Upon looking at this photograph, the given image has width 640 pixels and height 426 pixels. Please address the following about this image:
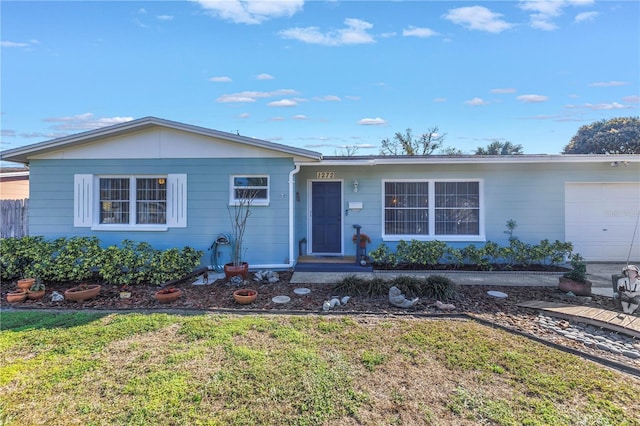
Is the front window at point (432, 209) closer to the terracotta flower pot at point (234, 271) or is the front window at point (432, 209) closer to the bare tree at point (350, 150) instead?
the terracotta flower pot at point (234, 271)

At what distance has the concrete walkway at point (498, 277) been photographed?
6.26m

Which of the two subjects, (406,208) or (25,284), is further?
(406,208)

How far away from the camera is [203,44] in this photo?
964 centimetres

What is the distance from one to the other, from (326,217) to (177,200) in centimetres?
384

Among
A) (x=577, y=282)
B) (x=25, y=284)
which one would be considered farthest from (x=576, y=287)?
(x=25, y=284)

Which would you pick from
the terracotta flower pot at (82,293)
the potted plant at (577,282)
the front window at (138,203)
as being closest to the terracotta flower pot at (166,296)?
the terracotta flower pot at (82,293)

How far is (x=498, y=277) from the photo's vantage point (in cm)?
677

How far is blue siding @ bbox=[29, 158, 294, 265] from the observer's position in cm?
728

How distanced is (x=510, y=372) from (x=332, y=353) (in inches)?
69.4

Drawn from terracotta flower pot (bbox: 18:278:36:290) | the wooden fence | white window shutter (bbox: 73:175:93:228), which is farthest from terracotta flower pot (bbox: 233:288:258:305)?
the wooden fence

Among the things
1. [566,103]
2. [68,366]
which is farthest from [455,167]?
[566,103]

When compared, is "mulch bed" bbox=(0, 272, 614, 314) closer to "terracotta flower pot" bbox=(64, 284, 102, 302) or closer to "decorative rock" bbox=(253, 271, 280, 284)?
"terracotta flower pot" bbox=(64, 284, 102, 302)

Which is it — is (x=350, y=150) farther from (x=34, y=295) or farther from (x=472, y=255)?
(x=34, y=295)

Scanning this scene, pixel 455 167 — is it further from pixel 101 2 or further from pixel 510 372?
pixel 101 2
